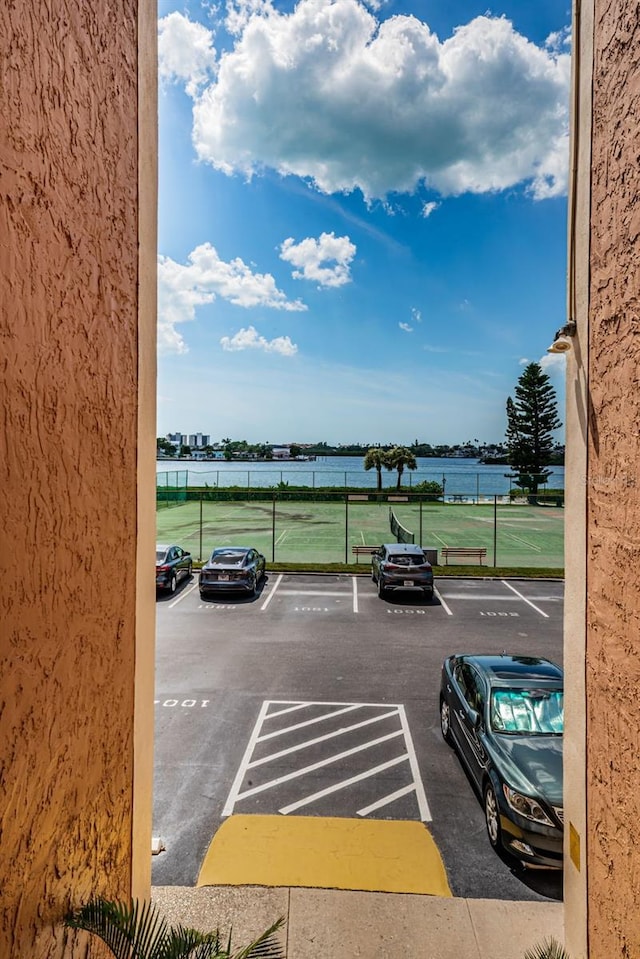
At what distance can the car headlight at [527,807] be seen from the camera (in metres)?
4.76

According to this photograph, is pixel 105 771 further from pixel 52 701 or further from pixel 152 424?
pixel 152 424

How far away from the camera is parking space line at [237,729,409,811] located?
615 centimetres

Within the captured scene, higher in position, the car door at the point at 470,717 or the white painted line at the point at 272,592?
the car door at the point at 470,717

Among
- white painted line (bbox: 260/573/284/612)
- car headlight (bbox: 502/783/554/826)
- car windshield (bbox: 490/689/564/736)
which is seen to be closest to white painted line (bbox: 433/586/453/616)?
white painted line (bbox: 260/573/284/612)

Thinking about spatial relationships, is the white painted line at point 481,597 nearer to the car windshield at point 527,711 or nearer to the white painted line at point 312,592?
the white painted line at point 312,592

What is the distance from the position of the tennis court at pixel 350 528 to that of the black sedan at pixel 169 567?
3.03 meters

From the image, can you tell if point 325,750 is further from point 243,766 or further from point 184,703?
point 184,703

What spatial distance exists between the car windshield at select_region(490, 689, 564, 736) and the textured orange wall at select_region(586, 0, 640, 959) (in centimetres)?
242

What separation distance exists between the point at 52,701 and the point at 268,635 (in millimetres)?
9928

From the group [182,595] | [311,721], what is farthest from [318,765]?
[182,595]

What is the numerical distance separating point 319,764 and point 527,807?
2825mm

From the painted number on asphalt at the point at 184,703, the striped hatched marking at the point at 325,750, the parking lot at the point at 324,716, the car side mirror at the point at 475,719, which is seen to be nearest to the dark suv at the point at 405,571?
the parking lot at the point at 324,716

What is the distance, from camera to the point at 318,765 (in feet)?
22.0

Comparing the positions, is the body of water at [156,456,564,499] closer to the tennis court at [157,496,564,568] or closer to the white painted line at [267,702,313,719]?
the tennis court at [157,496,564,568]
